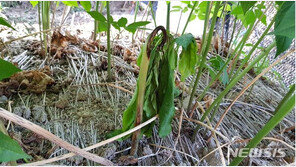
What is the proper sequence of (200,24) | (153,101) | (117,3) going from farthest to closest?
(117,3)
(200,24)
(153,101)

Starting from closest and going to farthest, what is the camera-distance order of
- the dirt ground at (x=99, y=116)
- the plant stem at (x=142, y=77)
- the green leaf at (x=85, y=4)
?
1. the plant stem at (x=142, y=77)
2. the dirt ground at (x=99, y=116)
3. the green leaf at (x=85, y=4)

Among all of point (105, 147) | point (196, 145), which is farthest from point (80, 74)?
point (196, 145)

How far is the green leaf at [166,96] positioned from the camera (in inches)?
18.1

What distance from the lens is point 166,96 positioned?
1.55 feet

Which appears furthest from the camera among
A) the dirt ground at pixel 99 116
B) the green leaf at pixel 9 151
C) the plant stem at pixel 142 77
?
the dirt ground at pixel 99 116

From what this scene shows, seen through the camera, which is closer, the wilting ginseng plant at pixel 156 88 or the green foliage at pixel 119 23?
the wilting ginseng plant at pixel 156 88

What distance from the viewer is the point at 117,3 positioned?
312 centimetres

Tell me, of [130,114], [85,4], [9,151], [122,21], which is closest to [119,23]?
[122,21]

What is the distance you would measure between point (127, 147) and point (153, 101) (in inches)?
6.1

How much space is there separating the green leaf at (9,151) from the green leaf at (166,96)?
0.27m

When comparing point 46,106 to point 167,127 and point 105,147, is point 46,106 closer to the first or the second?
point 105,147

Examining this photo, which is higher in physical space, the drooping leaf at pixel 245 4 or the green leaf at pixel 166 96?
the drooping leaf at pixel 245 4

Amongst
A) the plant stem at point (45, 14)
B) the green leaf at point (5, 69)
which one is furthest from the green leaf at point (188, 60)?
the plant stem at point (45, 14)

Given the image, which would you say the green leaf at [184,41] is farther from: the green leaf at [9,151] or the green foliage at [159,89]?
the green leaf at [9,151]
